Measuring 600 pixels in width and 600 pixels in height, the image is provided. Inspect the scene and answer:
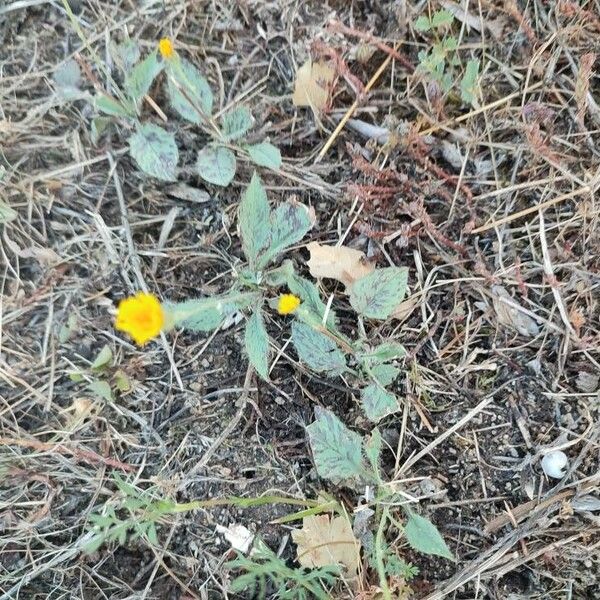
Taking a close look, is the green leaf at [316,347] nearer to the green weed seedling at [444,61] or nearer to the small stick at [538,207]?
the small stick at [538,207]

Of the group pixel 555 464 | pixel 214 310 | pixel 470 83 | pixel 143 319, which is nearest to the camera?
pixel 143 319

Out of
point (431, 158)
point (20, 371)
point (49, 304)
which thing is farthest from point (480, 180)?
point (20, 371)

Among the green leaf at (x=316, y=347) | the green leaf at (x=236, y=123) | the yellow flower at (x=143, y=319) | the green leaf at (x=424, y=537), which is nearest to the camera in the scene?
the yellow flower at (x=143, y=319)

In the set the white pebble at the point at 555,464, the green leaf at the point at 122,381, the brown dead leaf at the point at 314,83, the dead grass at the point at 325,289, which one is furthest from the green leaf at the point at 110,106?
the white pebble at the point at 555,464

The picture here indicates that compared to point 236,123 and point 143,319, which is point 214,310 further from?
point 236,123

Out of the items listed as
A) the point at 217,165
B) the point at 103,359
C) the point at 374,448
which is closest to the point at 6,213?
the point at 103,359

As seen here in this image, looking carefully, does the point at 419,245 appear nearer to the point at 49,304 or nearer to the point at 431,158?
the point at 431,158

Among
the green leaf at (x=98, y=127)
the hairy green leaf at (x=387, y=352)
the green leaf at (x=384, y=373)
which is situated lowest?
the green leaf at (x=384, y=373)
